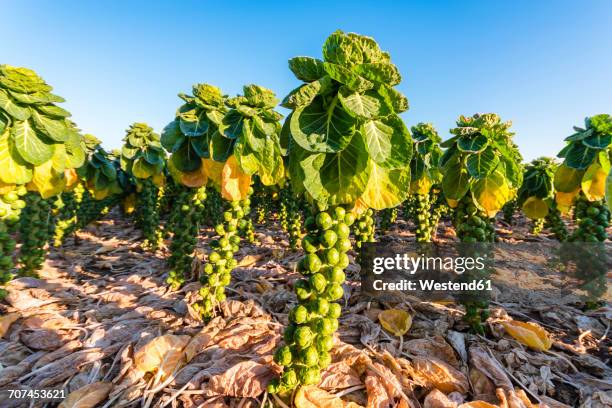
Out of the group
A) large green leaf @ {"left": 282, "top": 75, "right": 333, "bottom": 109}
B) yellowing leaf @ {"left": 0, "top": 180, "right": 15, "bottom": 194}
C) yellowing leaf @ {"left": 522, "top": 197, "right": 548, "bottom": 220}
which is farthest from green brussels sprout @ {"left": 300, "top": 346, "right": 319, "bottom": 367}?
yellowing leaf @ {"left": 522, "top": 197, "right": 548, "bottom": 220}

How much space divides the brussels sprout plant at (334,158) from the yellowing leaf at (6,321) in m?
3.61

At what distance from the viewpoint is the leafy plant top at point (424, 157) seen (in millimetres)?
4898

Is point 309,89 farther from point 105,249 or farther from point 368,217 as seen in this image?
point 105,249

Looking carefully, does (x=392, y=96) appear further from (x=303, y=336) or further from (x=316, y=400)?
(x=316, y=400)

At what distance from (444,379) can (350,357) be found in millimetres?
819

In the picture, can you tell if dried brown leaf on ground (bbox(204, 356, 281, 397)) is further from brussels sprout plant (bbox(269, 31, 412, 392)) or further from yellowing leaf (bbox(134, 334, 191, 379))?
yellowing leaf (bbox(134, 334, 191, 379))

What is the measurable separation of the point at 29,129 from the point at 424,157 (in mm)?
5198

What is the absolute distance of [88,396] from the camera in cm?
250

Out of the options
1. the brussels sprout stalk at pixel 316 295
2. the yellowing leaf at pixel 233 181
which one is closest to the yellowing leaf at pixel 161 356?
the brussels sprout stalk at pixel 316 295

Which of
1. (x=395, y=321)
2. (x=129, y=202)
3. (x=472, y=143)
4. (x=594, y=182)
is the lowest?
(x=395, y=321)

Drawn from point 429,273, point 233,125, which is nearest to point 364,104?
point 233,125

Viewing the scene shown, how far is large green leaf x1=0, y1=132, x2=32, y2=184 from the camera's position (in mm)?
3113

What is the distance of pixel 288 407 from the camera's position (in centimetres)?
218

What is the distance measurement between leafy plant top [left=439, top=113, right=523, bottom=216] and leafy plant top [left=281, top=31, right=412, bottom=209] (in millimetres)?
1593
